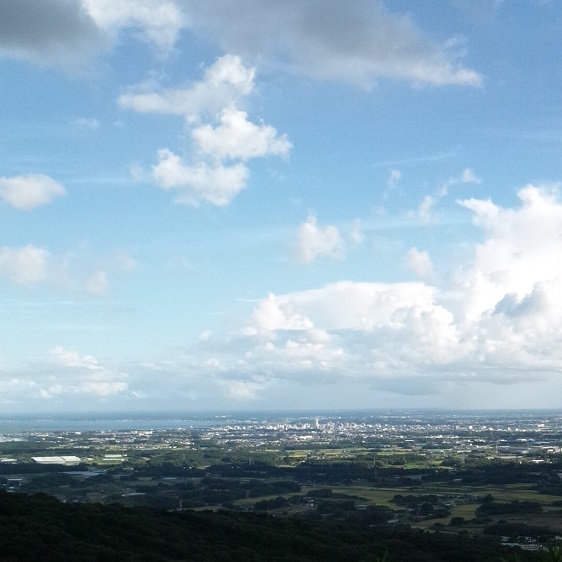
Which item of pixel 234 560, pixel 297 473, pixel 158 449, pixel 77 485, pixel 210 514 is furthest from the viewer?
pixel 158 449

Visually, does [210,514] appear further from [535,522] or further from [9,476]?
[9,476]

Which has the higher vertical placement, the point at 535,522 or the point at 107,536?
the point at 107,536

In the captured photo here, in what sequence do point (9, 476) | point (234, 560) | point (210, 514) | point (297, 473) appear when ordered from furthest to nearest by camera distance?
point (297, 473) → point (9, 476) → point (210, 514) → point (234, 560)

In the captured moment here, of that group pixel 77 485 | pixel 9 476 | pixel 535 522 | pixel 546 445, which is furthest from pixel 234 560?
pixel 546 445

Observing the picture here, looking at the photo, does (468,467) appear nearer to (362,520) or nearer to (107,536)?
(362,520)

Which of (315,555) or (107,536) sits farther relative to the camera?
(315,555)

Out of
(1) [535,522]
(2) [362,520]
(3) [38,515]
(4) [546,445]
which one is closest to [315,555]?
(3) [38,515]

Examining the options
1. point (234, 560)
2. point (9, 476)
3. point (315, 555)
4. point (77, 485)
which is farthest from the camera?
point (9, 476)

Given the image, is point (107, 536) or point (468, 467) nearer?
point (107, 536)

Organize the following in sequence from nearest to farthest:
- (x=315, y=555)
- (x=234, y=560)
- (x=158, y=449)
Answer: (x=234, y=560), (x=315, y=555), (x=158, y=449)
